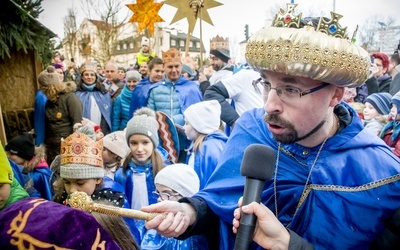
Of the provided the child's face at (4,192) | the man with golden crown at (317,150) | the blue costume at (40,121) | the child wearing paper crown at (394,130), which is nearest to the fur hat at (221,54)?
the blue costume at (40,121)

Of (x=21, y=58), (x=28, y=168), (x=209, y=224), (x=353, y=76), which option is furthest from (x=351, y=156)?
(x=21, y=58)

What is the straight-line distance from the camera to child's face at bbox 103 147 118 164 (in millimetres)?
4047

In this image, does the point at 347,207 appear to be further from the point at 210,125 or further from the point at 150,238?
the point at 210,125

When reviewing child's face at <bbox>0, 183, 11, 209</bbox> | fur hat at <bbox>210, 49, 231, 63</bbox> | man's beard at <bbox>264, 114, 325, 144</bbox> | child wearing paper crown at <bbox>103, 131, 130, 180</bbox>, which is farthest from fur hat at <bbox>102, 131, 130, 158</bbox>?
fur hat at <bbox>210, 49, 231, 63</bbox>

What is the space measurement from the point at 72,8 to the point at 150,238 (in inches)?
1053

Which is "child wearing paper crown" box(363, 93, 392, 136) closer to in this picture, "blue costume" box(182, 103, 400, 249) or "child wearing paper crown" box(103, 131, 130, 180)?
"child wearing paper crown" box(103, 131, 130, 180)

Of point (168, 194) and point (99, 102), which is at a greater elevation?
point (99, 102)

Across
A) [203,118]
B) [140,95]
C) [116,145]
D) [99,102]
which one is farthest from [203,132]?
[99,102]

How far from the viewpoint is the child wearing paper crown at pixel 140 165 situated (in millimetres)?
3486

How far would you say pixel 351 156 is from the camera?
5.25 ft

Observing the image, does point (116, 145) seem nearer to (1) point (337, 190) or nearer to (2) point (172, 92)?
(2) point (172, 92)

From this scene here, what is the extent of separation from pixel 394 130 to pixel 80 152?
11.4 feet

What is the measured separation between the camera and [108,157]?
13.3ft

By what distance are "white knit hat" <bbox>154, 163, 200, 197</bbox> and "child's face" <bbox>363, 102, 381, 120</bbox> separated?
138 inches
